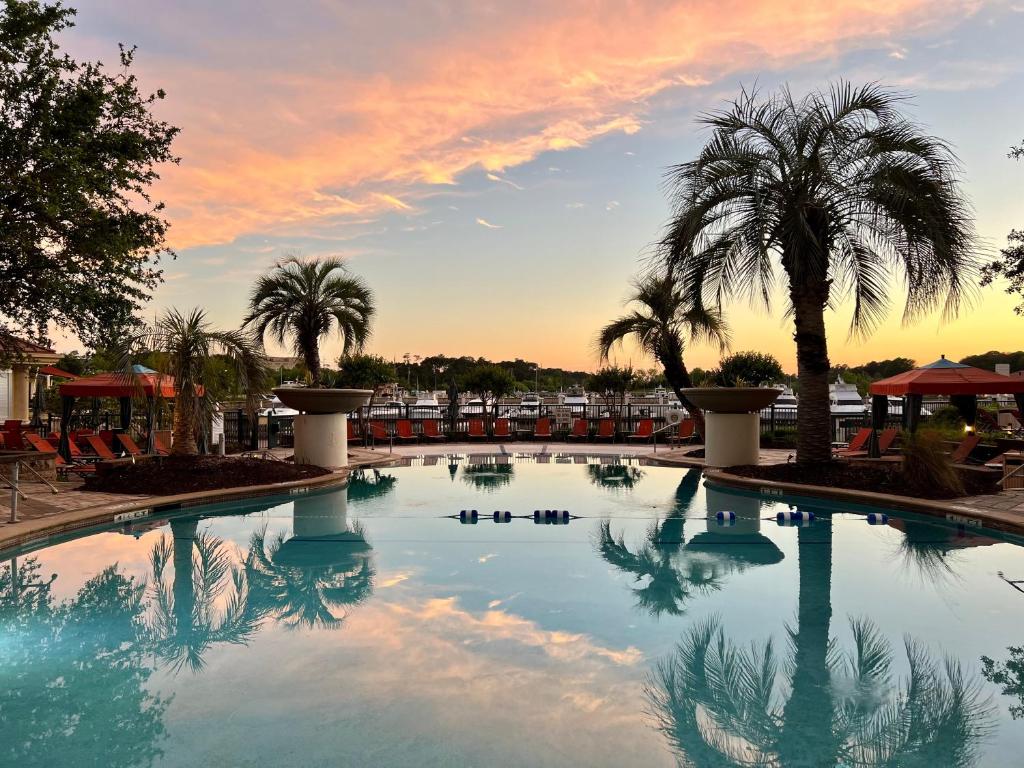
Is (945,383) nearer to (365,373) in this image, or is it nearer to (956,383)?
(956,383)

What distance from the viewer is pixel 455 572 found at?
23.0 feet

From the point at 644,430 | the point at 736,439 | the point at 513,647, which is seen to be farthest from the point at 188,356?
the point at 644,430

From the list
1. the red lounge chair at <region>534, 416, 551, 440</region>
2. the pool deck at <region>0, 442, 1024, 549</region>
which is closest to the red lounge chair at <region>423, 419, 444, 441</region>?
the red lounge chair at <region>534, 416, 551, 440</region>

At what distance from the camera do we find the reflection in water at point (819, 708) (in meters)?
3.50

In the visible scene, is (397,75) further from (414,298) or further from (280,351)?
(414,298)

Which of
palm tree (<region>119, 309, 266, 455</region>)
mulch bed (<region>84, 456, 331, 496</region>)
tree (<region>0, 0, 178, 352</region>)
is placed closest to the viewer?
tree (<region>0, 0, 178, 352</region>)

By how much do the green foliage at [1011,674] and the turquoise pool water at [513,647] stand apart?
0.03m

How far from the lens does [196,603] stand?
6016mm

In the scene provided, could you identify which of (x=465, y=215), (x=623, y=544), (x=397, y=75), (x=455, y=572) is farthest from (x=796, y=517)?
(x=465, y=215)

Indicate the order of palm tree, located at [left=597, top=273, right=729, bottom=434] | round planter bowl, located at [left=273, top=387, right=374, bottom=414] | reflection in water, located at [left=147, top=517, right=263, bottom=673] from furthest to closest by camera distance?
palm tree, located at [left=597, top=273, right=729, bottom=434], round planter bowl, located at [left=273, top=387, right=374, bottom=414], reflection in water, located at [left=147, top=517, right=263, bottom=673]

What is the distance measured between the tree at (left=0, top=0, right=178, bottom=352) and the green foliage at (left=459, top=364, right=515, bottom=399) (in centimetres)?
1618

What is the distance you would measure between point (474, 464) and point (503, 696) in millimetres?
12613

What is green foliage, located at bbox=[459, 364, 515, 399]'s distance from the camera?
27641 mm

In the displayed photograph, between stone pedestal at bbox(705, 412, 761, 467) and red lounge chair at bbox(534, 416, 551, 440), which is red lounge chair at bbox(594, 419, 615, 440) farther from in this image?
stone pedestal at bbox(705, 412, 761, 467)
